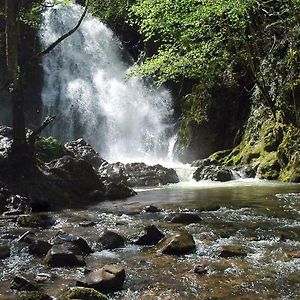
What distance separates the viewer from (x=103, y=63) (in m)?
34.4

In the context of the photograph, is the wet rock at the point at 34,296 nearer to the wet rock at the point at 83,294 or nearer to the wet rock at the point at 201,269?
the wet rock at the point at 83,294

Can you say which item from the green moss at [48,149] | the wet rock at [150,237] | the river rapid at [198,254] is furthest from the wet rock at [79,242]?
the green moss at [48,149]

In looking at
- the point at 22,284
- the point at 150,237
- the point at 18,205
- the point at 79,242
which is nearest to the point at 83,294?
the point at 22,284

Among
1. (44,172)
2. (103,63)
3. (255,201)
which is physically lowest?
(255,201)

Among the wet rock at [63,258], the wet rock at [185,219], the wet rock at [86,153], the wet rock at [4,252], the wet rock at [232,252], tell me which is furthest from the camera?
the wet rock at [86,153]

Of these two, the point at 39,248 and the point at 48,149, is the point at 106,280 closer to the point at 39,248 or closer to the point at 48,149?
the point at 39,248

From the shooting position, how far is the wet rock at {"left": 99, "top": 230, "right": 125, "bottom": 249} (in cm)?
776

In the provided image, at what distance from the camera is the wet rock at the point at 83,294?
495 cm

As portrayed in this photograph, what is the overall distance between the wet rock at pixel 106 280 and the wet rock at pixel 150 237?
2.08 m

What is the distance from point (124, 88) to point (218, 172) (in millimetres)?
15081

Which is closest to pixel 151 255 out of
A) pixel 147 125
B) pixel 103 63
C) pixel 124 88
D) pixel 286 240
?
pixel 286 240

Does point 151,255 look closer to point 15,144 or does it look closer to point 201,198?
point 201,198

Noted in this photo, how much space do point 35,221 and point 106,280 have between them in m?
4.76

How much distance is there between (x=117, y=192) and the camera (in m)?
15.2
